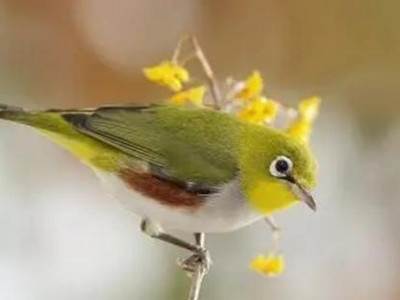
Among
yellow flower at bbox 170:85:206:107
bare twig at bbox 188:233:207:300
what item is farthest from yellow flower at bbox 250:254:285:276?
yellow flower at bbox 170:85:206:107

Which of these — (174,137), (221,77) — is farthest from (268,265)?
(221,77)

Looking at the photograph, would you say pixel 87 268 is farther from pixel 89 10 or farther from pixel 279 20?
pixel 279 20

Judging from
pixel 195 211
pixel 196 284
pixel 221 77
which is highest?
pixel 221 77

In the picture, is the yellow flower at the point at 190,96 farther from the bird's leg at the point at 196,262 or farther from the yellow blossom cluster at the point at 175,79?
the bird's leg at the point at 196,262

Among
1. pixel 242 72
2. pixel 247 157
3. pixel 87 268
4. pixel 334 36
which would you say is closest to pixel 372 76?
pixel 334 36

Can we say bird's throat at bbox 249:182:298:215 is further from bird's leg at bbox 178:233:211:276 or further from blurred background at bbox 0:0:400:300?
blurred background at bbox 0:0:400:300

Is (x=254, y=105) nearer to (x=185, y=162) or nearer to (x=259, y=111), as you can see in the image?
(x=259, y=111)
